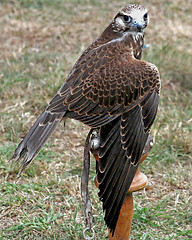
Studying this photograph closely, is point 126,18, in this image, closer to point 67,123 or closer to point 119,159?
point 119,159

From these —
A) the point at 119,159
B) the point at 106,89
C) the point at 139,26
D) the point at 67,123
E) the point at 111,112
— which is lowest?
the point at 67,123

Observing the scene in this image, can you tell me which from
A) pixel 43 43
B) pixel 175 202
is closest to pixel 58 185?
pixel 175 202

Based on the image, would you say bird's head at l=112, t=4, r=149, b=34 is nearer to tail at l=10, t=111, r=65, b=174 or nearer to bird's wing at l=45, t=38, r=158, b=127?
bird's wing at l=45, t=38, r=158, b=127

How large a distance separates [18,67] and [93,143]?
314 cm

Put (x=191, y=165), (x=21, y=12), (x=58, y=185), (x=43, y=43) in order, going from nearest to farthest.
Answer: (x=58, y=185)
(x=191, y=165)
(x=43, y=43)
(x=21, y=12)

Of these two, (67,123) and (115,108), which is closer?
(115,108)

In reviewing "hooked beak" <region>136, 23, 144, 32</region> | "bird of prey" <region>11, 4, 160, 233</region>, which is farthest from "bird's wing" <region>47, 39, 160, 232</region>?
"hooked beak" <region>136, 23, 144, 32</region>

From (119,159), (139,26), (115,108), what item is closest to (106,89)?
(115,108)

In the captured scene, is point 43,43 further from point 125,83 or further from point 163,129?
point 125,83

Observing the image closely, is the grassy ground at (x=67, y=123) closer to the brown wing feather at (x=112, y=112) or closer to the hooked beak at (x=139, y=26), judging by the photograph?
the brown wing feather at (x=112, y=112)

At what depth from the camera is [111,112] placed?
2828 mm

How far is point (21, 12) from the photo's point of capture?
732 centimetres

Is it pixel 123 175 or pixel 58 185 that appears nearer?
pixel 123 175

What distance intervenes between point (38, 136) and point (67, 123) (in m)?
1.96
